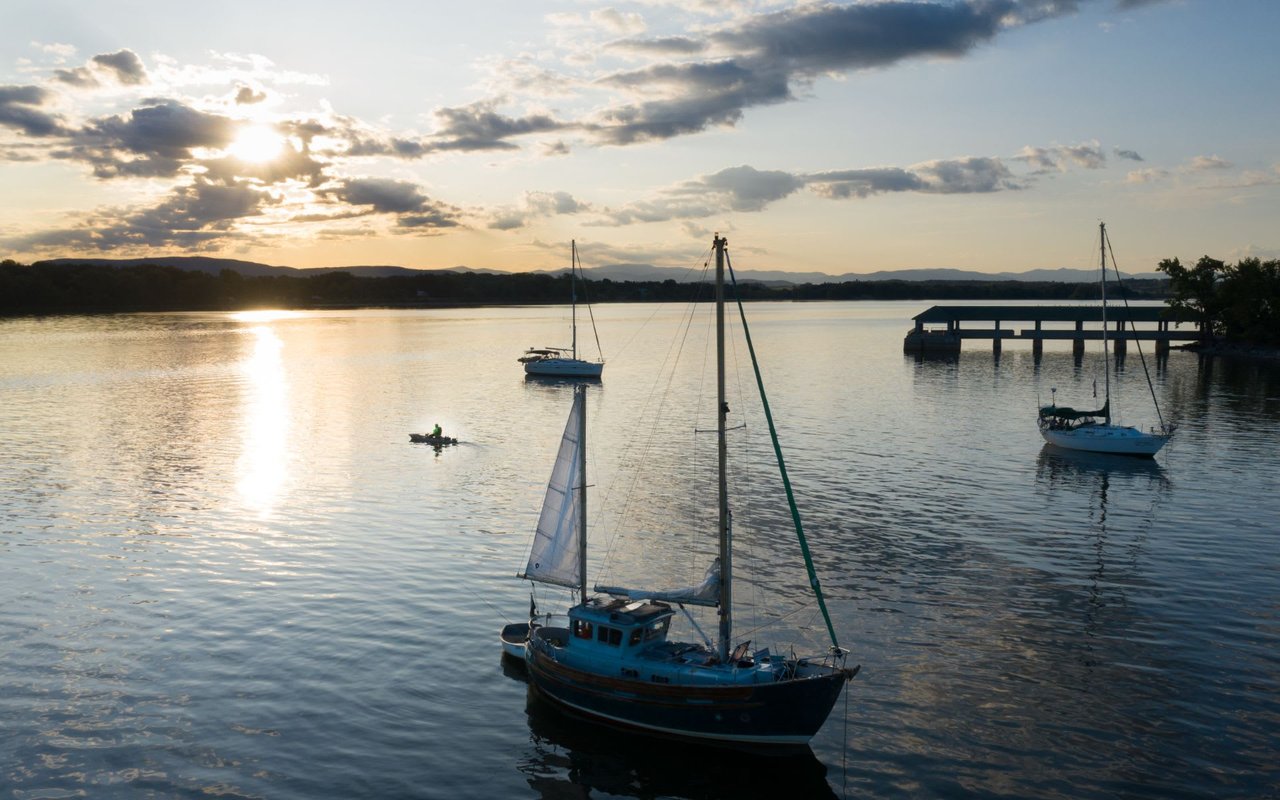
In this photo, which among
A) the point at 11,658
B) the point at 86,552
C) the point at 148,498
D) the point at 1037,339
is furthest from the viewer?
the point at 1037,339

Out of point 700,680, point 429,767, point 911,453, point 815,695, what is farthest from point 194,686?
point 911,453

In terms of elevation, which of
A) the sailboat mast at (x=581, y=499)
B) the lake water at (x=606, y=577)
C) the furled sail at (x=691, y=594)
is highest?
the sailboat mast at (x=581, y=499)

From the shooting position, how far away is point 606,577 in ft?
153

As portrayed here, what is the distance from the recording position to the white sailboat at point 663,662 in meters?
29.2

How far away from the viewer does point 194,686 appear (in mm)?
34844

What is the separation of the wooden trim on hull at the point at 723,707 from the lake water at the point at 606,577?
2.74 feet

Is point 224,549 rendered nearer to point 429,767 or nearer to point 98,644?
point 98,644

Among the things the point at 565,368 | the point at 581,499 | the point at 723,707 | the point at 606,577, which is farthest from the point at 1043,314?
the point at 723,707

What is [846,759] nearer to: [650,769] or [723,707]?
[723,707]

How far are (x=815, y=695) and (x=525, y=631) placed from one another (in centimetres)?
1373

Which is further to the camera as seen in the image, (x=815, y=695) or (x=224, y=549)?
(x=224, y=549)

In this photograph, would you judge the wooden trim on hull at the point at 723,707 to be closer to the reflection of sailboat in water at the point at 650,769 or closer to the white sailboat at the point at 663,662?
the white sailboat at the point at 663,662

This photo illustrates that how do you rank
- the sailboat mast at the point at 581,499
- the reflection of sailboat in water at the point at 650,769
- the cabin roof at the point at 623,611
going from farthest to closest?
the sailboat mast at the point at 581,499, the cabin roof at the point at 623,611, the reflection of sailboat in water at the point at 650,769

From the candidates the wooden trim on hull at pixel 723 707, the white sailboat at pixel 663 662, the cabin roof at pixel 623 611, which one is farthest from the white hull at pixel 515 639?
the wooden trim on hull at pixel 723 707
